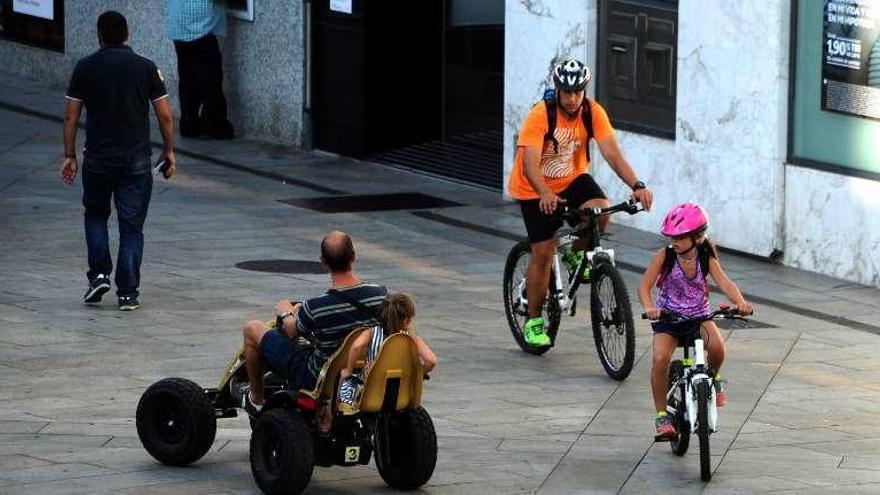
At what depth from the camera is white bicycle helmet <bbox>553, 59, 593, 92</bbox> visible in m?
11.3

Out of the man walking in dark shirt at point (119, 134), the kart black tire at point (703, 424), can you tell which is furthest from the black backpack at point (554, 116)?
the kart black tire at point (703, 424)

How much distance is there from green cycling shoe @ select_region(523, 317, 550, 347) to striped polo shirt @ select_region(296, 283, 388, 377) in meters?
3.26

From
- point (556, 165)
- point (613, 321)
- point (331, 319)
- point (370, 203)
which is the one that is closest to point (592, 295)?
point (613, 321)

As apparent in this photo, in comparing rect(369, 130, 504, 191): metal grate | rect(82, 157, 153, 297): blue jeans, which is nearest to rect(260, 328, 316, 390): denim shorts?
rect(82, 157, 153, 297): blue jeans

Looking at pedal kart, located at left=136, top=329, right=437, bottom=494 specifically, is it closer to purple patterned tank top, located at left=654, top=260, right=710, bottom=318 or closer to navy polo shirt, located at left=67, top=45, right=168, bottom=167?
purple patterned tank top, located at left=654, top=260, right=710, bottom=318

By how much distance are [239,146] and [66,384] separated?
1043cm

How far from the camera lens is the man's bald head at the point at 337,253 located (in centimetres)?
872

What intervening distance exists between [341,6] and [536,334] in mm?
9000

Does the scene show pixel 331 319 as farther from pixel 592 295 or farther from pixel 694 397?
pixel 592 295

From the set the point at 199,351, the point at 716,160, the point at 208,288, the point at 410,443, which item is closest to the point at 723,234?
the point at 716,160

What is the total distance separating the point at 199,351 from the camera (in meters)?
11.8

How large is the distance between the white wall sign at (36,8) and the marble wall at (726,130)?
9745 mm

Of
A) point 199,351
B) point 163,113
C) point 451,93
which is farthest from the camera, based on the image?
point 451,93

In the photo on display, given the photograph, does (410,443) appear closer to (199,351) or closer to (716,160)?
(199,351)
